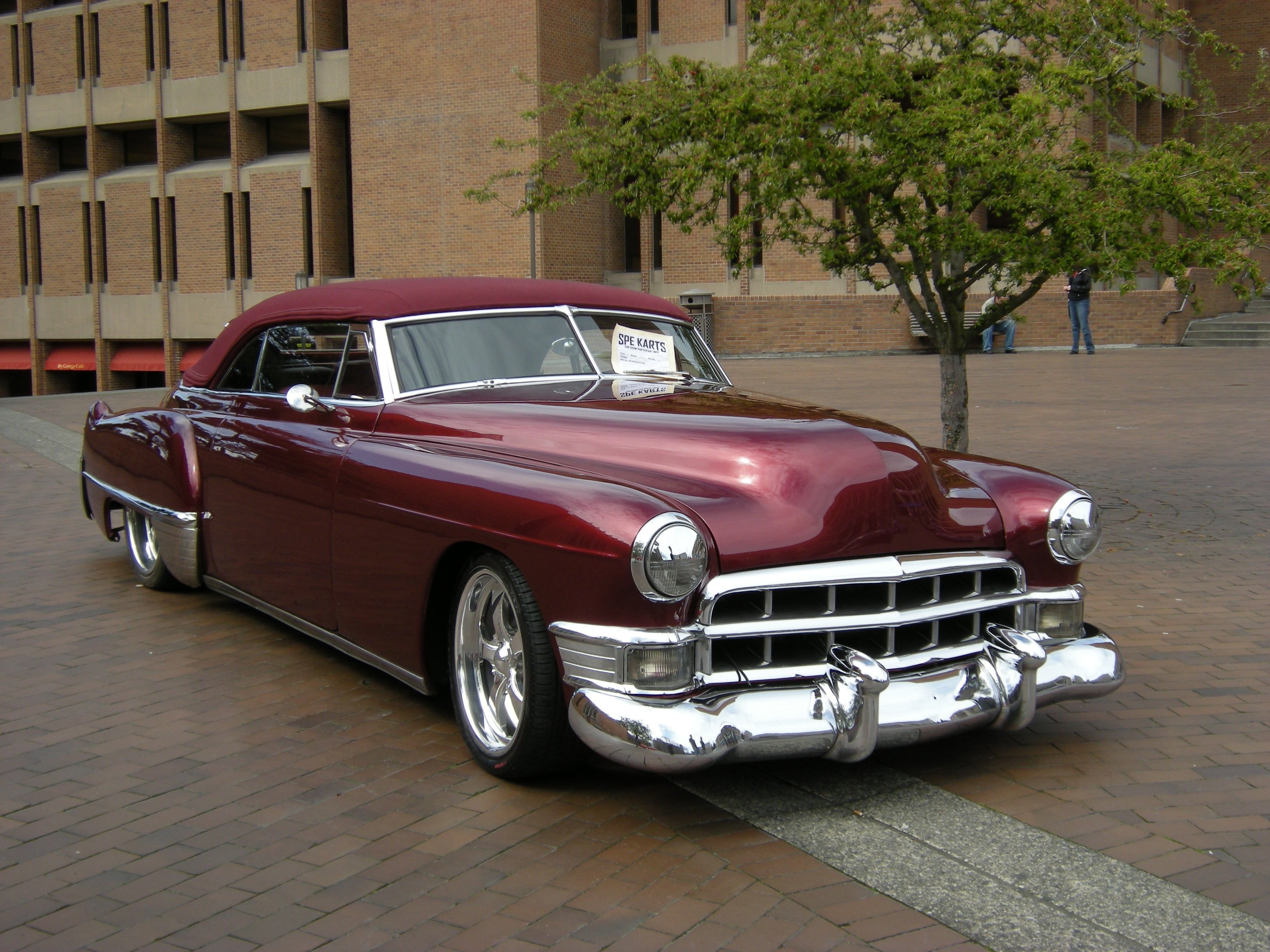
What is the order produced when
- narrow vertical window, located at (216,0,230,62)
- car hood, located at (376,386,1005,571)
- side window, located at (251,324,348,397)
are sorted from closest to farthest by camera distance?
car hood, located at (376,386,1005,571) < side window, located at (251,324,348,397) < narrow vertical window, located at (216,0,230,62)

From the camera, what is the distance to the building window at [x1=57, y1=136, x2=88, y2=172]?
39281mm

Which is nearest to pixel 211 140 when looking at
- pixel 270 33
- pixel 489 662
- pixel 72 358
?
pixel 270 33

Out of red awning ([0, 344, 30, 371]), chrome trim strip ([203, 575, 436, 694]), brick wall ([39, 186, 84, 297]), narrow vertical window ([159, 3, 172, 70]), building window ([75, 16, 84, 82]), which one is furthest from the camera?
red awning ([0, 344, 30, 371])

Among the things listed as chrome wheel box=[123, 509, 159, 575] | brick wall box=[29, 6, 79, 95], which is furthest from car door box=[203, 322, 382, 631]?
brick wall box=[29, 6, 79, 95]

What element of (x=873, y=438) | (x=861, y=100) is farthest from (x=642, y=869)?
(x=861, y=100)

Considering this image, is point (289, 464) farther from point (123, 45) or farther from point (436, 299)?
point (123, 45)

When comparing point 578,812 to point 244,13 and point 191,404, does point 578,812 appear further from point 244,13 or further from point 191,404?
→ point 244,13

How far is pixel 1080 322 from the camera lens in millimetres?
24156

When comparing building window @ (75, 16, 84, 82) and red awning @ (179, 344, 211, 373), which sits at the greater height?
building window @ (75, 16, 84, 82)

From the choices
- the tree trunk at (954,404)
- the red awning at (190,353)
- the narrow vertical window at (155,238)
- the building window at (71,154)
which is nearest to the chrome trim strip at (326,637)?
the tree trunk at (954,404)

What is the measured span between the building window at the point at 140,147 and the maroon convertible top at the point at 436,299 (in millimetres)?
35841

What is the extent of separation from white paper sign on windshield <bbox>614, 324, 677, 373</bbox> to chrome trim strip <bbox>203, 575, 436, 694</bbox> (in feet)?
4.87

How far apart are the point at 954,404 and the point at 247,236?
30088mm

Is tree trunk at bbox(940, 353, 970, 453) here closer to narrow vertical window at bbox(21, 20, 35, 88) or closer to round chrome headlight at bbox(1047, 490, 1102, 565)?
round chrome headlight at bbox(1047, 490, 1102, 565)
